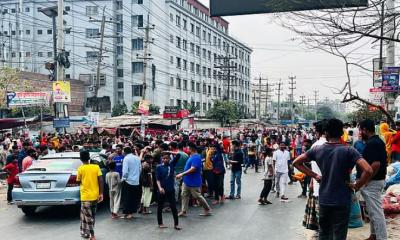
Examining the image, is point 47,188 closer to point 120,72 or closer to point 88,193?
point 88,193

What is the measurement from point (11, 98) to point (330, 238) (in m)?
23.3

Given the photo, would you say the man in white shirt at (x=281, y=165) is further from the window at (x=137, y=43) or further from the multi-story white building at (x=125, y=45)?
the window at (x=137, y=43)

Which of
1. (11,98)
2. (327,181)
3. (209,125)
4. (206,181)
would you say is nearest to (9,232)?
(206,181)

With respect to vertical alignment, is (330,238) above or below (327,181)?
below

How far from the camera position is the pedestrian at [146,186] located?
11.7 meters

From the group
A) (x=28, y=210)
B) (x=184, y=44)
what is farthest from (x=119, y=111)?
(x=28, y=210)

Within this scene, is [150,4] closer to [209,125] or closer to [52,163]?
[209,125]

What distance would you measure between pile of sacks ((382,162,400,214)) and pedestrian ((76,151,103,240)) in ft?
19.0

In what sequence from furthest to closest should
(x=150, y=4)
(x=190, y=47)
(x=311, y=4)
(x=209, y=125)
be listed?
1. (x=190, y=47)
2. (x=150, y=4)
3. (x=209, y=125)
4. (x=311, y=4)

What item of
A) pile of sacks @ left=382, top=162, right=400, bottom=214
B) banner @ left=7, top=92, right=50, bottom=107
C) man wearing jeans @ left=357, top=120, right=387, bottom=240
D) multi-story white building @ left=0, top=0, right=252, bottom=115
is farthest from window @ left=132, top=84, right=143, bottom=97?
man wearing jeans @ left=357, top=120, right=387, bottom=240

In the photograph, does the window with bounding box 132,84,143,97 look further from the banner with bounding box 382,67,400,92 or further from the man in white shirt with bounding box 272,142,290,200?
the banner with bounding box 382,67,400,92

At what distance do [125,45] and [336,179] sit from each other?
6491 cm

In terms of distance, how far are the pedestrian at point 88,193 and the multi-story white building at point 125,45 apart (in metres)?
53.1

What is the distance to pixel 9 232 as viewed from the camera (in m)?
9.72
